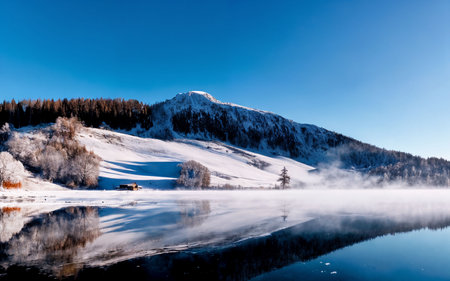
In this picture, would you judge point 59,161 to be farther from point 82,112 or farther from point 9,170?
point 82,112

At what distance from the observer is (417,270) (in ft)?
43.1

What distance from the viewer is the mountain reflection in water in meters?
11.8

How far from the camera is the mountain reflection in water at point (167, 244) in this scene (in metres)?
11.8

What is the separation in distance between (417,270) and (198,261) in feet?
34.8

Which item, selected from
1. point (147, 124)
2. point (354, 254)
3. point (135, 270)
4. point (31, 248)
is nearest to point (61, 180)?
point (31, 248)

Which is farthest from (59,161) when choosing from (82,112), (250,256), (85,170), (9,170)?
(82,112)

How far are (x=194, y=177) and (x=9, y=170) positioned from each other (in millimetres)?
40064

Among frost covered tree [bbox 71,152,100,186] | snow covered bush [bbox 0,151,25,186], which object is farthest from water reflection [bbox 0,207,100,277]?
frost covered tree [bbox 71,152,100,186]

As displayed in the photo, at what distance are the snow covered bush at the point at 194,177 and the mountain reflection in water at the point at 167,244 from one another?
47.3m

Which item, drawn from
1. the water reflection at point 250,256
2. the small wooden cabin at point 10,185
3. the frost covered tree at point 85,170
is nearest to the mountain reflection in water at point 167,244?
the water reflection at point 250,256

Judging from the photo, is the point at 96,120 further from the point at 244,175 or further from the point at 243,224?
the point at 243,224

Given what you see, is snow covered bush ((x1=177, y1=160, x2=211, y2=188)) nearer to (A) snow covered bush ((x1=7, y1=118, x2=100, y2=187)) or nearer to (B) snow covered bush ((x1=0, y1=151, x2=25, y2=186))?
(A) snow covered bush ((x1=7, y1=118, x2=100, y2=187))

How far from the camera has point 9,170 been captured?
167 feet

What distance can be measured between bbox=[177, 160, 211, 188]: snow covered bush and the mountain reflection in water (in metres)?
47.3
